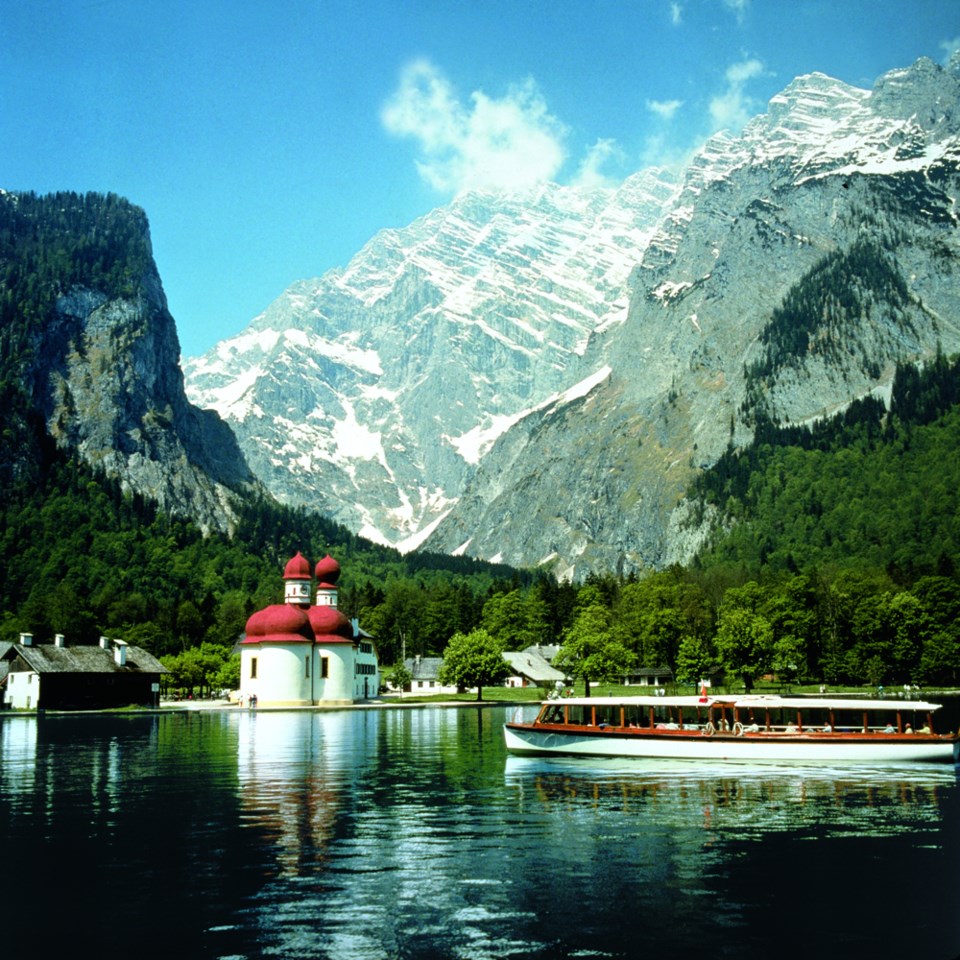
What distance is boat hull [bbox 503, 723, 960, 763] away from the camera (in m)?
68.8

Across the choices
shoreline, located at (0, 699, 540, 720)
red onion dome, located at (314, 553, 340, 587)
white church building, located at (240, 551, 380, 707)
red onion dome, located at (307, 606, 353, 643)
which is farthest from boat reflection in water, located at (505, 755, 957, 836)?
red onion dome, located at (314, 553, 340, 587)

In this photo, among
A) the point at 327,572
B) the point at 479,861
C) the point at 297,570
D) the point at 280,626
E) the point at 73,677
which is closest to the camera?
the point at 479,861

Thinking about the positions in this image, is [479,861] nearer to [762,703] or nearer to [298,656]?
[762,703]

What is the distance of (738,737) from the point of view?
7000 centimetres

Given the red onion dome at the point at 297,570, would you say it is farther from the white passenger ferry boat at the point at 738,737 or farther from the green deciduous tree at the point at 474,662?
the white passenger ferry boat at the point at 738,737

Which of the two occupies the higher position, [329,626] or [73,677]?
[329,626]

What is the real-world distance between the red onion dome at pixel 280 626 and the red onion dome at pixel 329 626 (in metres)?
1.58

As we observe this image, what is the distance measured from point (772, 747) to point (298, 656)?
9719 cm

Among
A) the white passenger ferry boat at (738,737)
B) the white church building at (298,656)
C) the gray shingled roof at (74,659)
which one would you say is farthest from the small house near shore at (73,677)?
the white passenger ferry boat at (738,737)

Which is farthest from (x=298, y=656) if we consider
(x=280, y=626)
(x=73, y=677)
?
(x=73, y=677)

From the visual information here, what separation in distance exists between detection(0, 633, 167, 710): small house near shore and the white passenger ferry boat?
93.4m

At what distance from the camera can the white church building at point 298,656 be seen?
154500mm

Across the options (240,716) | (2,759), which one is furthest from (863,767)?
(240,716)

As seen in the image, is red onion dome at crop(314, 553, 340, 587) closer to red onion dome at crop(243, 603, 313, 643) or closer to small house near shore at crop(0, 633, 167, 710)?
red onion dome at crop(243, 603, 313, 643)
